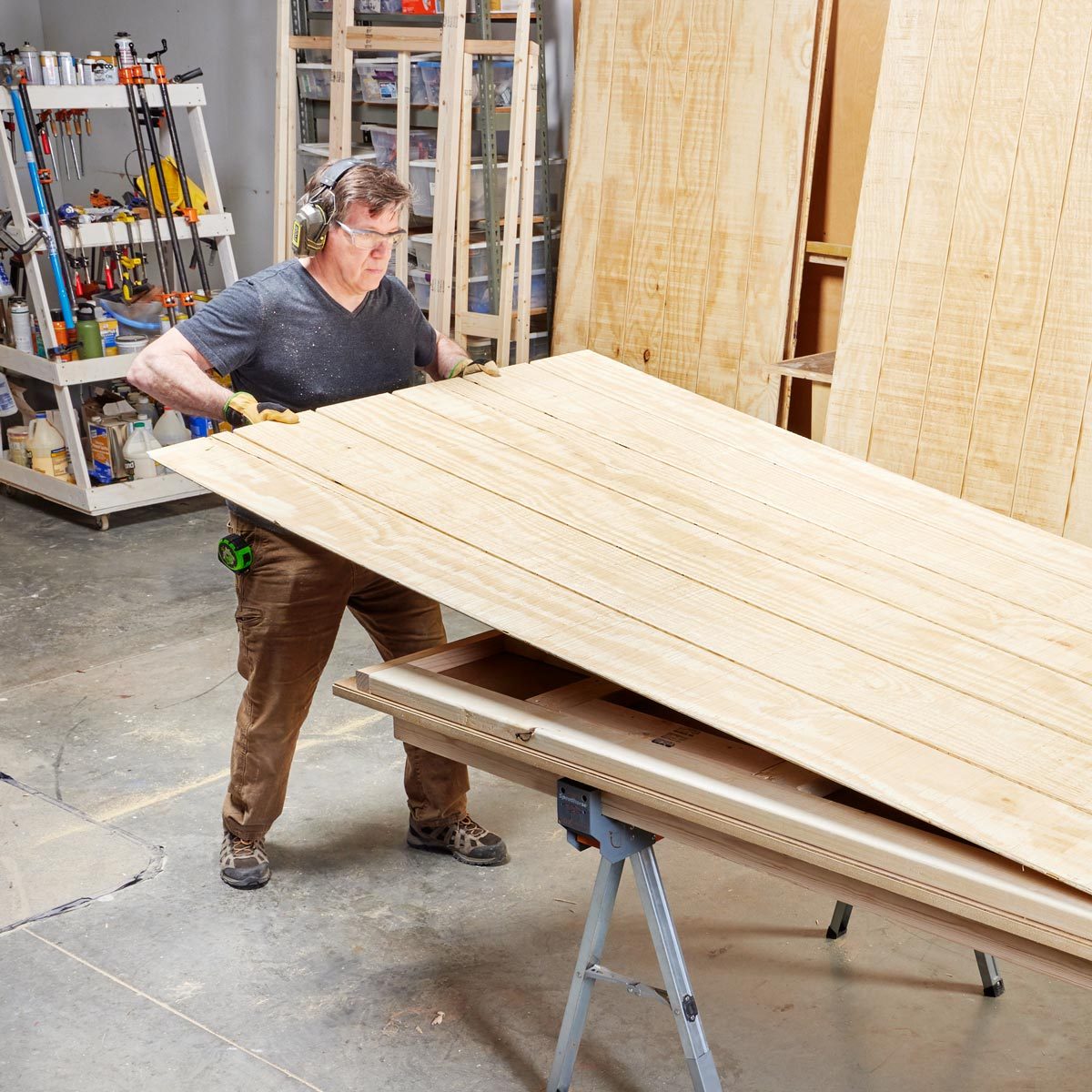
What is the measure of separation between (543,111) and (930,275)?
2191mm

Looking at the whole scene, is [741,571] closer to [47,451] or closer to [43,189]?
[43,189]

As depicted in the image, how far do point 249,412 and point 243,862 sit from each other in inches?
48.6

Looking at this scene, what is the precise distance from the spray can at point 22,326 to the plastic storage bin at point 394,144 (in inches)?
67.1

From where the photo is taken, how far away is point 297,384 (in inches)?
123

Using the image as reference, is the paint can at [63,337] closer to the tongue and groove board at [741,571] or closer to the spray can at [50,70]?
the spray can at [50,70]

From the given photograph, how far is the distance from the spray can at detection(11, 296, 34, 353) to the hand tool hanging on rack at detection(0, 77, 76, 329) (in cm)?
26

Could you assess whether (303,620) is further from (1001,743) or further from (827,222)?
(827,222)

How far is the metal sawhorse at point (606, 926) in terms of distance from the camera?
86.1 inches

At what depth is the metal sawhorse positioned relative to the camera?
7.18 feet

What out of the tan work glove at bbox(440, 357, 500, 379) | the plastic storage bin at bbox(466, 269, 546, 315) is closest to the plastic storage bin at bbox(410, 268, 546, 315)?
the plastic storage bin at bbox(466, 269, 546, 315)

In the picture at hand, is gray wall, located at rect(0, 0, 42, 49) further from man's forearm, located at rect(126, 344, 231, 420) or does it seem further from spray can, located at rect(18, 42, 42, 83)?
man's forearm, located at rect(126, 344, 231, 420)

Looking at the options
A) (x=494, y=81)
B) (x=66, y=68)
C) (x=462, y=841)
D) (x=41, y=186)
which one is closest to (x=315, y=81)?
(x=494, y=81)

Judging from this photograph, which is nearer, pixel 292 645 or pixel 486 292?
pixel 292 645

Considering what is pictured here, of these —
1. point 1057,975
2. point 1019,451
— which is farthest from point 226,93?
point 1057,975
